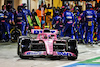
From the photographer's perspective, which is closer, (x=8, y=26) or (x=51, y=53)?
(x=51, y=53)

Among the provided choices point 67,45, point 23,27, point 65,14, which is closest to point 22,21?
point 23,27

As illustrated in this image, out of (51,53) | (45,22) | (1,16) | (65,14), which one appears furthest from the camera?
(45,22)

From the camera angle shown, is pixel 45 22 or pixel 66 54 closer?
pixel 66 54

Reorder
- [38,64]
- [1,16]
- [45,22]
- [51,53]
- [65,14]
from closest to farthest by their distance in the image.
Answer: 1. [38,64]
2. [51,53]
3. [65,14]
4. [1,16]
5. [45,22]

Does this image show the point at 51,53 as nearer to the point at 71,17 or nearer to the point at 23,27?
the point at 71,17

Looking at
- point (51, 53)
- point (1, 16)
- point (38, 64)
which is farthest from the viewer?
point (1, 16)

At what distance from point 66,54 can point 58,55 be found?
226 millimetres

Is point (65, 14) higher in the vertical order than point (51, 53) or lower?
higher

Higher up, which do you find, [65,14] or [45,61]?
[65,14]

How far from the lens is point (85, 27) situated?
13539 mm

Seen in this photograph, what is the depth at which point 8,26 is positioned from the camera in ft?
48.2

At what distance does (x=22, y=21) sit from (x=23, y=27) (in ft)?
1.17

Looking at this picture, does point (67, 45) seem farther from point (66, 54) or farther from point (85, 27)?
point (85, 27)

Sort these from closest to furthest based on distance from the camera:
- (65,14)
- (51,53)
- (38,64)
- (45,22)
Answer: (38,64), (51,53), (65,14), (45,22)
